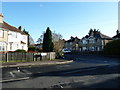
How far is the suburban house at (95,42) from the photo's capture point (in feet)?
162

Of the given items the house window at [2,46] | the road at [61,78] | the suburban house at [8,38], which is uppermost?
the suburban house at [8,38]

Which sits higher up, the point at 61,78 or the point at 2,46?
the point at 2,46

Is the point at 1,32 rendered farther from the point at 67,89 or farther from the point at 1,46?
the point at 67,89

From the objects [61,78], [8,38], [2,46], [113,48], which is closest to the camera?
[61,78]

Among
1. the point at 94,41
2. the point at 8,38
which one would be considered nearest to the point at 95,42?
the point at 94,41

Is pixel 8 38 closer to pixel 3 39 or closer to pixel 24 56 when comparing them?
pixel 3 39

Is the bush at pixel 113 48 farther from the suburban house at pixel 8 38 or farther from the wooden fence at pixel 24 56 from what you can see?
the suburban house at pixel 8 38

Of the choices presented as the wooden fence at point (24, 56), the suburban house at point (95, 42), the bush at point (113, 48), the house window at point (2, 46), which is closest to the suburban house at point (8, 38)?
the house window at point (2, 46)

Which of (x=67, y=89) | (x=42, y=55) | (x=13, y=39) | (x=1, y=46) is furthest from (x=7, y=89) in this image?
(x=13, y=39)

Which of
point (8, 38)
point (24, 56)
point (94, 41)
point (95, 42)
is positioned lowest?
point (24, 56)

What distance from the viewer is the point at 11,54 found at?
19906mm

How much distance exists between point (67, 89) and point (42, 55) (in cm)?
1630

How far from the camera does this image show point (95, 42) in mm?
52312

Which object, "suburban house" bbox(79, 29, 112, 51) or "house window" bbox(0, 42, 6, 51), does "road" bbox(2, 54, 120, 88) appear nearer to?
"house window" bbox(0, 42, 6, 51)
